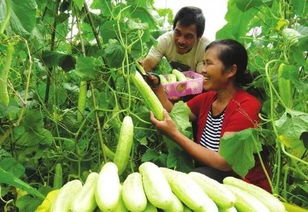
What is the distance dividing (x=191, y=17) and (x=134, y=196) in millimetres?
2329

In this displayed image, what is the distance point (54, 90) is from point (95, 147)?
0.37 m

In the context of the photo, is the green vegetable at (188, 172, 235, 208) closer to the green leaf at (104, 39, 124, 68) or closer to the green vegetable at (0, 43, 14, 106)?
the green vegetable at (0, 43, 14, 106)

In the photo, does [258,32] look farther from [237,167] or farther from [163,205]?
[163,205]

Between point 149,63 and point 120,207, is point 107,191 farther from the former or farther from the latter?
point 149,63

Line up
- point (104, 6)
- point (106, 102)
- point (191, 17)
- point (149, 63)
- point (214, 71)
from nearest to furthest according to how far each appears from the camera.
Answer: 1. point (104, 6)
2. point (106, 102)
3. point (214, 71)
4. point (191, 17)
5. point (149, 63)

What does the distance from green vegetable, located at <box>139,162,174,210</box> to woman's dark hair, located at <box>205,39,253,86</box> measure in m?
1.26

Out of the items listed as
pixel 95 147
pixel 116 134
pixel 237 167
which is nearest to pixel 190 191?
pixel 237 167

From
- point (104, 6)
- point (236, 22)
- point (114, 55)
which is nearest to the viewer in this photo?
point (114, 55)

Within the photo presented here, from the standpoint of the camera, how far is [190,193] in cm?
157

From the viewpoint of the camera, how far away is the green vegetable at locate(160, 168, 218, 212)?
154 cm

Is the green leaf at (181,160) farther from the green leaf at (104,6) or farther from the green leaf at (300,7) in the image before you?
the green leaf at (300,7)

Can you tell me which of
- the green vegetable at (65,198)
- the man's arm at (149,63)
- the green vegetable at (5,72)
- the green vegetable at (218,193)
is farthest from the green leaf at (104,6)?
the man's arm at (149,63)

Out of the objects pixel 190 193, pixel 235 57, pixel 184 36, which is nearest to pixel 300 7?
pixel 235 57

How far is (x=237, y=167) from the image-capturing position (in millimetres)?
2326
